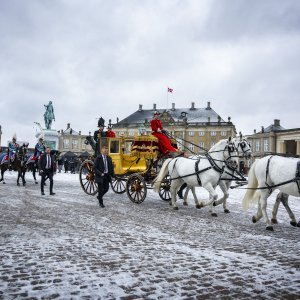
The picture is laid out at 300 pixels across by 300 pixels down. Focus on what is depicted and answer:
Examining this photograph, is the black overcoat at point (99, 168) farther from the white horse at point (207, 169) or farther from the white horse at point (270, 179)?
the white horse at point (270, 179)

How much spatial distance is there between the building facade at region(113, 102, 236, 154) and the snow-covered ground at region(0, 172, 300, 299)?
65.9 meters

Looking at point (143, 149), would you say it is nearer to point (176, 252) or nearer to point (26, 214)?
point (26, 214)

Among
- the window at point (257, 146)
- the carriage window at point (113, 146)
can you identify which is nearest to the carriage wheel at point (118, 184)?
the carriage window at point (113, 146)

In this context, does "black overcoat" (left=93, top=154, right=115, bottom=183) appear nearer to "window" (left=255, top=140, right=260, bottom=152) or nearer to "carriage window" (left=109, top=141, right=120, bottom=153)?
"carriage window" (left=109, top=141, right=120, bottom=153)

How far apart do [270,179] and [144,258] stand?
4026 millimetres

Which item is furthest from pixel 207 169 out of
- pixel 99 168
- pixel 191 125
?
pixel 191 125

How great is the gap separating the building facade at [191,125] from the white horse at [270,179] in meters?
64.7

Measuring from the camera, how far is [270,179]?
7277 millimetres

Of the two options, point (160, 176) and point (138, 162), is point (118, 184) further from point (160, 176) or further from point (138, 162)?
point (160, 176)

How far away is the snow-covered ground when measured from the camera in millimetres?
3443

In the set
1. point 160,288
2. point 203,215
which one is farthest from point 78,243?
point 203,215

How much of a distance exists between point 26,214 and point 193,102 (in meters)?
79.5

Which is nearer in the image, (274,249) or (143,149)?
(274,249)

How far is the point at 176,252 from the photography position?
16.2ft
